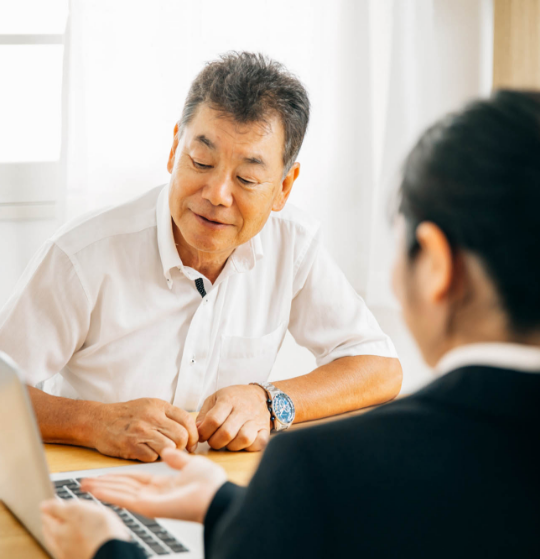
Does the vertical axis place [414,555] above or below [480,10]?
below

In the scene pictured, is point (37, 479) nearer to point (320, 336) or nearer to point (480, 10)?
point (320, 336)

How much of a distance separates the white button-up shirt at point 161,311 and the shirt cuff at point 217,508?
2.83ft

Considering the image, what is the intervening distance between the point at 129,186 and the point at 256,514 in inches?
70.4

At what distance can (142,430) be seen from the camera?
1145mm

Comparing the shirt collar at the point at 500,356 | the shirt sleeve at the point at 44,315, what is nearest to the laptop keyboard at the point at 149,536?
the shirt collar at the point at 500,356

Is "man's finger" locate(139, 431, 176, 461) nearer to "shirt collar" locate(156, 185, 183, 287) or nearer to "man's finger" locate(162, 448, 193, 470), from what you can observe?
"man's finger" locate(162, 448, 193, 470)

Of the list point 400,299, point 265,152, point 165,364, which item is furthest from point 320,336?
point 400,299

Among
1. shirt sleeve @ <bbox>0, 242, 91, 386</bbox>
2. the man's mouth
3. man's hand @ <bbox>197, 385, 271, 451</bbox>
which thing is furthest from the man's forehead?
man's hand @ <bbox>197, 385, 271, 451</bbox>

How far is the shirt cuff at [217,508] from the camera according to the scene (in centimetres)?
66

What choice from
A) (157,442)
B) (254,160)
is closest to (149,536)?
(157,442)

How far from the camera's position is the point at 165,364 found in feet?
5.10

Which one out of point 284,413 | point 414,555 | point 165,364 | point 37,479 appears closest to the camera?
point 414,555

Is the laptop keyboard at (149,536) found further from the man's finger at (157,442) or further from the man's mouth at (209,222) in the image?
the man's mouth at (209,222)

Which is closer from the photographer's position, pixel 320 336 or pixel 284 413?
pixel 284 413
